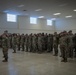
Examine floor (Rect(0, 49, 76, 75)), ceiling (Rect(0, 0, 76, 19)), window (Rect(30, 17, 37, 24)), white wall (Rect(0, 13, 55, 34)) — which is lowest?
floor (Rect(0, 49, 76, 75))

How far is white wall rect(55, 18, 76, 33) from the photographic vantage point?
24016 mm

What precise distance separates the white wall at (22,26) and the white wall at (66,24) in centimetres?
232

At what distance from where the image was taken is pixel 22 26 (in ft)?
65.3

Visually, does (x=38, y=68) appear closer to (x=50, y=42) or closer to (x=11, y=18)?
(x=50, y=42)

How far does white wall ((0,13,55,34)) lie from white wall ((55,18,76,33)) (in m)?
2.32

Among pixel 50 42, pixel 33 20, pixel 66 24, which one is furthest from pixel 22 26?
pixel 50 42

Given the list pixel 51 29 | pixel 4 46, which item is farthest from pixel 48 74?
pixel 51 29

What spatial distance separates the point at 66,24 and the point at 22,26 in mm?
7828

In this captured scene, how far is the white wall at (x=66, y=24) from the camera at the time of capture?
24.0 meters

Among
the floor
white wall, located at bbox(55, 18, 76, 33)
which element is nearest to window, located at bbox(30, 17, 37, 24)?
white wall, located at bbox(55, 18, 76, 33)

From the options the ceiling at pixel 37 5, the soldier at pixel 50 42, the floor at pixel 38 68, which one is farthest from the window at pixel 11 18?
the floor at pixel 38 68

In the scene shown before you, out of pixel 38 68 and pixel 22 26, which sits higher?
pixel 22 26

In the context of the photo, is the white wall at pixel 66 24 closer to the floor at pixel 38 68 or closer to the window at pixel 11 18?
the window at pixel 11 18

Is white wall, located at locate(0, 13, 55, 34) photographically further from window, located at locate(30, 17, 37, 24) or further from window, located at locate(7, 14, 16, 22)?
window, located at locate(30, 17, 37, 24)
